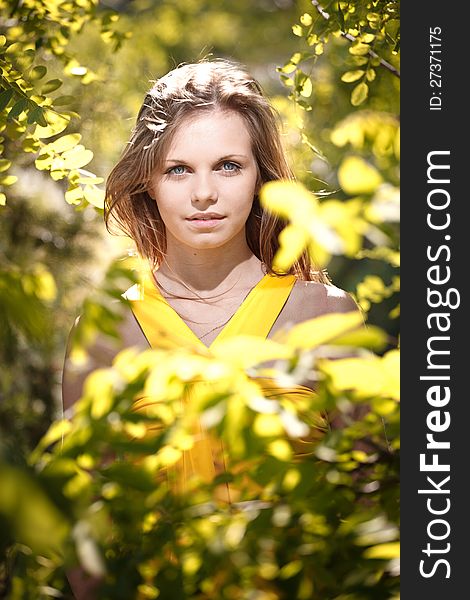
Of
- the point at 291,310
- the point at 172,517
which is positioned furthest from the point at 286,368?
the point at 291,310

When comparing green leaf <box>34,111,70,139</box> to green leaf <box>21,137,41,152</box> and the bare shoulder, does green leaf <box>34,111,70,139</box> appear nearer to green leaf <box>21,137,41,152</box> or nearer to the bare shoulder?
green leaf <box>21,137,41,152</box>

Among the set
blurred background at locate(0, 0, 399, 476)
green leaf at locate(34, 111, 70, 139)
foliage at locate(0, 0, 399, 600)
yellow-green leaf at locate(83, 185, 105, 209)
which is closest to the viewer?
foliage at locate(0, 0, 399, 600)

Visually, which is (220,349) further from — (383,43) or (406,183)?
(383,43)

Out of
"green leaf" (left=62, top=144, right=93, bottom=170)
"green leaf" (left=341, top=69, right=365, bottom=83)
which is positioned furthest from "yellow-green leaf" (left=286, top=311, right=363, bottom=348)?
"green leaf" (left=341, top=69, right=365, bottom=83)

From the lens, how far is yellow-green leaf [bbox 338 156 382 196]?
0.72m

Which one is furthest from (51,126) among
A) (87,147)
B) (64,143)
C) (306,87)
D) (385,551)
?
(87,147)

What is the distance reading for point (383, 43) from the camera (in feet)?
5.85

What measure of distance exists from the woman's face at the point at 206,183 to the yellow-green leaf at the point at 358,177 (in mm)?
767

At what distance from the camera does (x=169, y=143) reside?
5.09 feet

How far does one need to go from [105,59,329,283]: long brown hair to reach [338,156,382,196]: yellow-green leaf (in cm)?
86

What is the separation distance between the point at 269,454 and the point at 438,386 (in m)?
0.41

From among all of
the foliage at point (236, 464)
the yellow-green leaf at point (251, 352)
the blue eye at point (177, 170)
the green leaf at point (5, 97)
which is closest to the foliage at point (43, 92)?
the green leaf at point (5, 97)

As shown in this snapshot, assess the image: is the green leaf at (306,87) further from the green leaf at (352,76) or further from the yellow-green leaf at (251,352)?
the yellow-green leaf at (251,352)

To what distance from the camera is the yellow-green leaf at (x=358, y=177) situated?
717mm
